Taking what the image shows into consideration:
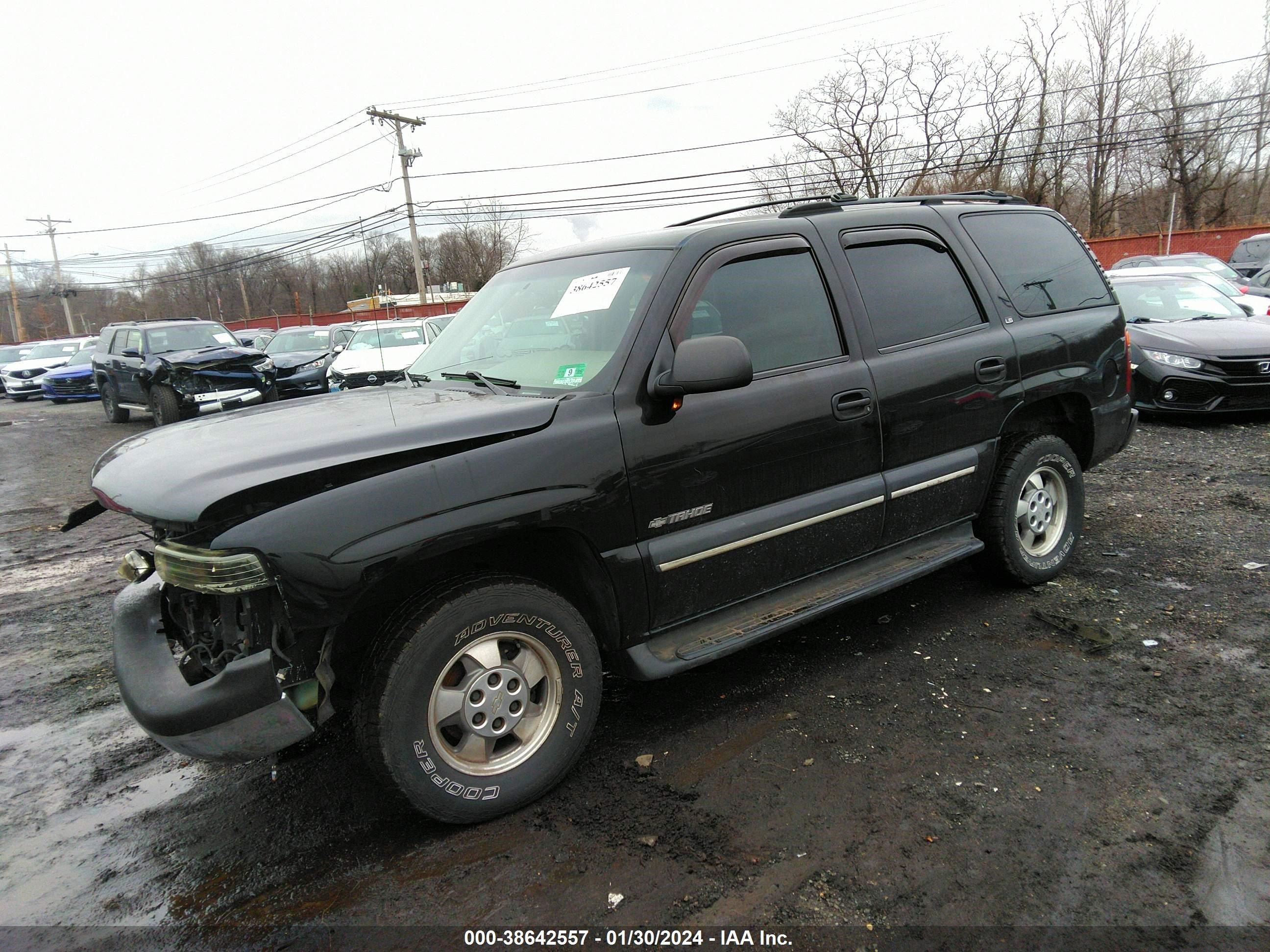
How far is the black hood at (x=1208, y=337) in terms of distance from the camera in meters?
7.97

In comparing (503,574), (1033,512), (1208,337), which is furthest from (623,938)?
(1208,337)

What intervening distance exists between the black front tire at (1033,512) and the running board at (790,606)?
238mm

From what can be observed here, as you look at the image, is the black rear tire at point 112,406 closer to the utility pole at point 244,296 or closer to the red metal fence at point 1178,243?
the red metal fence at point 1178,243

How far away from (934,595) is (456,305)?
32.0 metres

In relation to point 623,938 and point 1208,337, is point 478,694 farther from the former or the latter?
point 1208,337

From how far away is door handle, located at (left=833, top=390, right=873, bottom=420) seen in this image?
3289mm

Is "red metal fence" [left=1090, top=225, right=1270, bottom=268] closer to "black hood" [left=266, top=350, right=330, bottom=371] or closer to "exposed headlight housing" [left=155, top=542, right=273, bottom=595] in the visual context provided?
"black hood" [left=266, top=350, right=330, bottom=371]

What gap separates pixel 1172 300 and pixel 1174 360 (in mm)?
1649

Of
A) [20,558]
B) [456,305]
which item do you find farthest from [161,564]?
[456,305]

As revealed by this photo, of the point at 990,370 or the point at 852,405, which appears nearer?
the point at 852,405

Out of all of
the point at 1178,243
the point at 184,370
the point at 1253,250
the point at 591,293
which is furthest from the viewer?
the point at 1178,243

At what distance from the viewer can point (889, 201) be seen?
156 inches

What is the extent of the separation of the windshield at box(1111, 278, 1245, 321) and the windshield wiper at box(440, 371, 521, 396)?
8.83 metres

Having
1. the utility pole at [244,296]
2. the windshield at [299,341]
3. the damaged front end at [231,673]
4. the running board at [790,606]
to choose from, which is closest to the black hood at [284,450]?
the damaged front end at [231,673]
